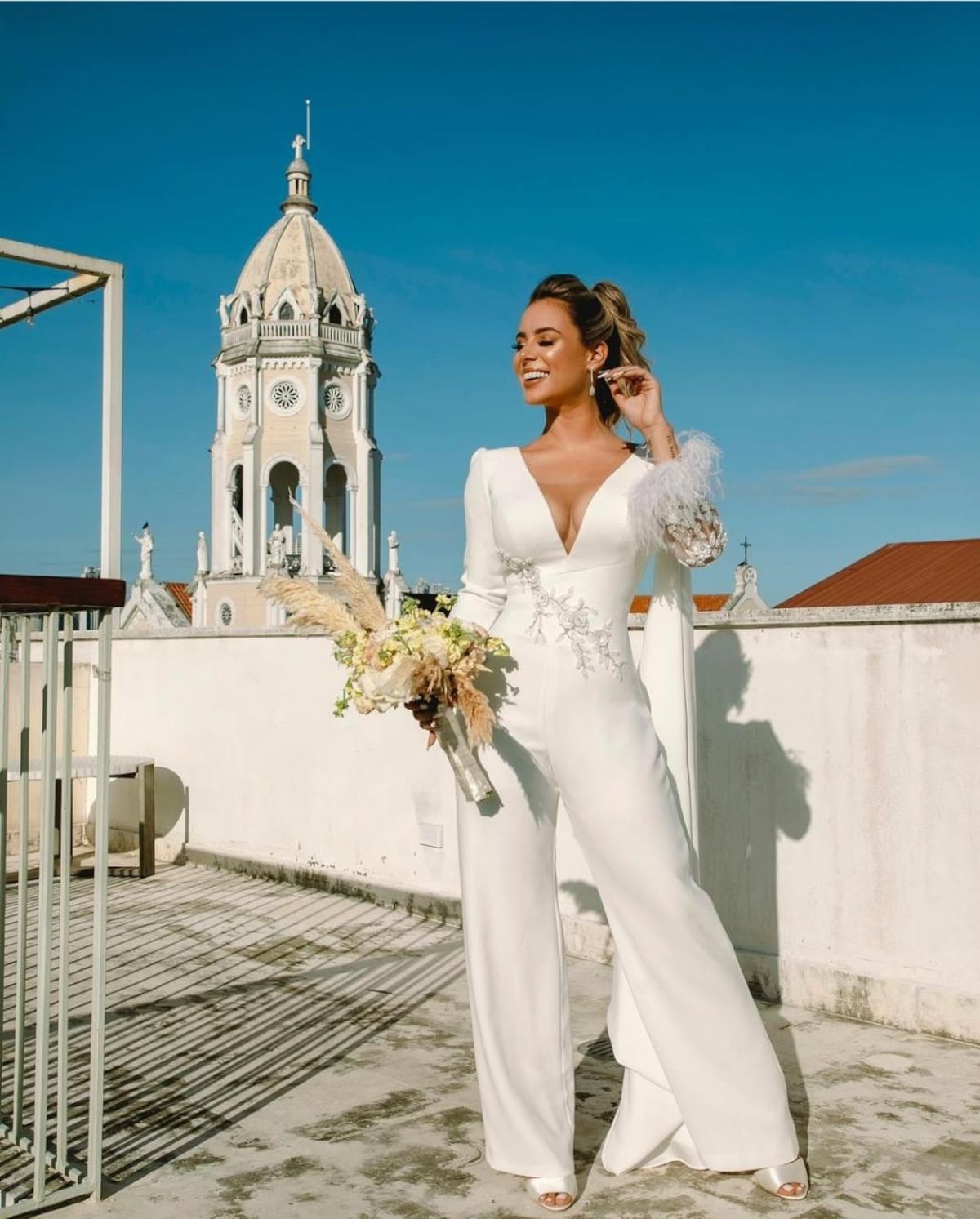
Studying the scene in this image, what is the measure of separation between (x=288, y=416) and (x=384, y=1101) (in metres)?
47.2

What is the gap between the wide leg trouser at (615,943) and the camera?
10.3 feet

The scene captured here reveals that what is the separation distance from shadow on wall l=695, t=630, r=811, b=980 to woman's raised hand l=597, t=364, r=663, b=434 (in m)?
2.21

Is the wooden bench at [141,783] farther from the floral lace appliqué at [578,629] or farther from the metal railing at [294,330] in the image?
the metal railing at [294,330]

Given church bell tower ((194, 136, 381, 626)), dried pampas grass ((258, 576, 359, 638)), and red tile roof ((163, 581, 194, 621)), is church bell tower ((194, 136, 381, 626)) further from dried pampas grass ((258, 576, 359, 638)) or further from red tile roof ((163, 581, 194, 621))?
dried pampas grass ((258, 576, 359, 638))

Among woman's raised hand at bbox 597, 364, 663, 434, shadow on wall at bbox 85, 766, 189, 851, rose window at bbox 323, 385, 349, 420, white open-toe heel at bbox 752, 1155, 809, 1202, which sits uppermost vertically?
rose window at bbox 323, 385, 349, 420

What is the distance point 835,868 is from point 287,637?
4017 millimetres

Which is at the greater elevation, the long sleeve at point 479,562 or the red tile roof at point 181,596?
the red tile roof at point 181,596

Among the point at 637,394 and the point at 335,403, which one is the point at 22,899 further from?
the point at 335,403

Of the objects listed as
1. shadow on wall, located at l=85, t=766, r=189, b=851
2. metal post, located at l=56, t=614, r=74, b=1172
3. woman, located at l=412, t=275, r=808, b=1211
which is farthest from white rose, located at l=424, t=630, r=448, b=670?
shadow on wall, located at l=85, t=766, r=189, b=851

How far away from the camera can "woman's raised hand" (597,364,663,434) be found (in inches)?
128

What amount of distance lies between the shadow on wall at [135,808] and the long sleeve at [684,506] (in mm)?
6193

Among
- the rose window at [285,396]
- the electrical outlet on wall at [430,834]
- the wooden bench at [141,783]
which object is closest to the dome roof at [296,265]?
the rose window at [285,396]

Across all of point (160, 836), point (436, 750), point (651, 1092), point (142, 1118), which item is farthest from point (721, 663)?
point (160, 836)

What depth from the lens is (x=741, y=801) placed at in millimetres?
5270
